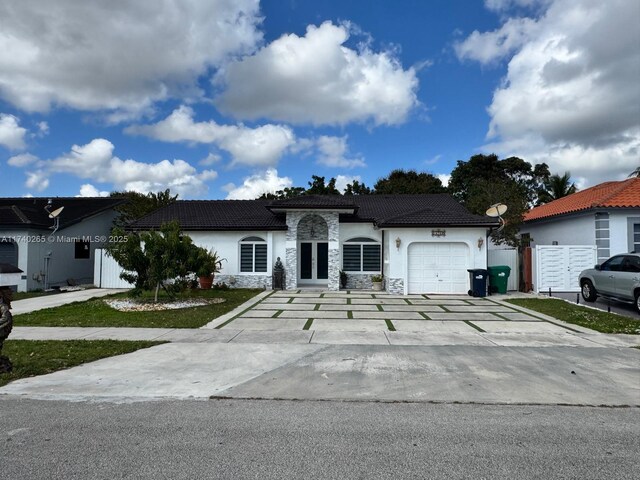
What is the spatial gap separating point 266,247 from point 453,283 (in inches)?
344

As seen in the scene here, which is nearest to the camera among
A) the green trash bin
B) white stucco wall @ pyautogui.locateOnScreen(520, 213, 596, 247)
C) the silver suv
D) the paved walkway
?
the silver suv

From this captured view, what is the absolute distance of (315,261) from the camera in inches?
803

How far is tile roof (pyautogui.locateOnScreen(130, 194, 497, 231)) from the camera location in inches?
674

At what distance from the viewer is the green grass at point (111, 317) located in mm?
9945

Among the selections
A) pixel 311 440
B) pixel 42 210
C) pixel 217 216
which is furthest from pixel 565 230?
pixel 42 210

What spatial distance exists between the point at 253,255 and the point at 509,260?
11.8 meters

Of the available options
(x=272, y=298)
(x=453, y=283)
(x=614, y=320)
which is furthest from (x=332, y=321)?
(x=453, y=283)

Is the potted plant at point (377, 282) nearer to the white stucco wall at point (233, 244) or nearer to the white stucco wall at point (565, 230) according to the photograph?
the white stucco wall at point (233, 244)

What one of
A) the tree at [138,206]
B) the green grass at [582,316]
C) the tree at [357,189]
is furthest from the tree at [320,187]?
the green grass at [582,316]

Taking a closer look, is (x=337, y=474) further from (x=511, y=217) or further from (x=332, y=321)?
(x=511, y=217)

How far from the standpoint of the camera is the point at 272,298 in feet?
51.3

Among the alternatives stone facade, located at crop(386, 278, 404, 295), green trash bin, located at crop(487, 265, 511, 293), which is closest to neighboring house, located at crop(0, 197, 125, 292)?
stone facade, located at crop(386, 278, 404, 295)

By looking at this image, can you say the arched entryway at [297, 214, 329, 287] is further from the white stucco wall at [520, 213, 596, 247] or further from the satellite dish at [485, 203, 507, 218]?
the white stucco wall at [520, 213, 596, 247]

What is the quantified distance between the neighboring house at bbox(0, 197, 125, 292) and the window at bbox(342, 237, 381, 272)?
45.5 feet
